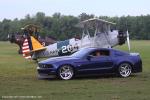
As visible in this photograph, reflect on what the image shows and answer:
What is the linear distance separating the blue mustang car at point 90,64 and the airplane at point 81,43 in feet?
46.7

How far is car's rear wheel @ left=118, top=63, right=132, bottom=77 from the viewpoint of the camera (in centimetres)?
2167

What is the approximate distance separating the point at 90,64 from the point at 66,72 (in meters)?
1.03

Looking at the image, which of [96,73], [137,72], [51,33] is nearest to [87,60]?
[96,73]

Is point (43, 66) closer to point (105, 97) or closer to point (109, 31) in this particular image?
point (105, 97)

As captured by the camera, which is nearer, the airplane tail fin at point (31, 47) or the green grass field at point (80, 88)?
the green grass field at point (80, 88)

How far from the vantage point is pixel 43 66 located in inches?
824

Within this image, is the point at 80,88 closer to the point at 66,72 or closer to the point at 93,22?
the point at 66,72

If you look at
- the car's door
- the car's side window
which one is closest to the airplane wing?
the car's side window

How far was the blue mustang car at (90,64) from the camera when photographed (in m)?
20.8

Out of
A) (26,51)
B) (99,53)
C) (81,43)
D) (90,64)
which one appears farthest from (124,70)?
(26,51)

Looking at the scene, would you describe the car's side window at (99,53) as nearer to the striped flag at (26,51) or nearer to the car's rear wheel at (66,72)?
the car's rear wheel at (66,72)

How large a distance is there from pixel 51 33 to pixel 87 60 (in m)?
94.1

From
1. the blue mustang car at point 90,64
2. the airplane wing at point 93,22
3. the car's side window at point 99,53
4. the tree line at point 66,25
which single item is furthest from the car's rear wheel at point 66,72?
the tree line at point 66,25

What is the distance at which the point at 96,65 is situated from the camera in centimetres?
2120
